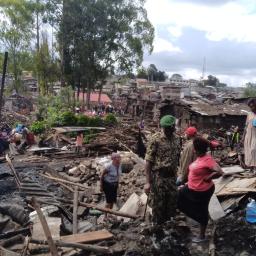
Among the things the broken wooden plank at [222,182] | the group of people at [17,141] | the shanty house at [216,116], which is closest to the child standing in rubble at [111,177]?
the broken wooden plank at [222,182]

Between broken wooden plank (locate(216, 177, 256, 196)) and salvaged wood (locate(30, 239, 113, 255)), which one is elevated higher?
broken wooden plank (locate(216, 177, 256, 196))

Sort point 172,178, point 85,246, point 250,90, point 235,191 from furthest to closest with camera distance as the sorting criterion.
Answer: point 250,90
point 235,191
point 172,178
point 85,246

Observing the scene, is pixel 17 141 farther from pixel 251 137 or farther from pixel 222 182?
pixel 251 137

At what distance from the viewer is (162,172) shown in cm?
584

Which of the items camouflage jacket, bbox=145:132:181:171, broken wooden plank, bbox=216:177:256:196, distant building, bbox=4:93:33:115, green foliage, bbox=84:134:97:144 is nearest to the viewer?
camouflage jacket, bbox=145:132:181:171

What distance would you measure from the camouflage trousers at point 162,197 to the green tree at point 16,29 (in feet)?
129

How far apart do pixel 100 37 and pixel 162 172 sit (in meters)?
33.6

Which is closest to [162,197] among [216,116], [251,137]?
[251,137]

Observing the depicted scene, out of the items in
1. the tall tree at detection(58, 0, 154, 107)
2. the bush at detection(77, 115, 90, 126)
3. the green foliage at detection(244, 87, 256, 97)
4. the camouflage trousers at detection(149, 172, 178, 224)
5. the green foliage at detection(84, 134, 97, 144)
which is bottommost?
the green foliage at detection(84, 134, 97, 144)

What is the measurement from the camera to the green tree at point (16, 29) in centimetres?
4374

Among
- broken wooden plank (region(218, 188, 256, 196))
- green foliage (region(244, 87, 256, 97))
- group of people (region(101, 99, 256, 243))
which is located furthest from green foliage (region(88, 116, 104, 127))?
green foliage (region(244, 87, 256, 97))

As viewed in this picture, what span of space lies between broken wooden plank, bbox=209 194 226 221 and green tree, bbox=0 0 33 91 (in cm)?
3878

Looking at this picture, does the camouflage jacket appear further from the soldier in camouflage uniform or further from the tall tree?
the tall tree

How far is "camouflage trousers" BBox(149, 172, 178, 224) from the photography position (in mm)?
5836
